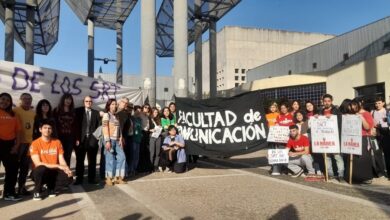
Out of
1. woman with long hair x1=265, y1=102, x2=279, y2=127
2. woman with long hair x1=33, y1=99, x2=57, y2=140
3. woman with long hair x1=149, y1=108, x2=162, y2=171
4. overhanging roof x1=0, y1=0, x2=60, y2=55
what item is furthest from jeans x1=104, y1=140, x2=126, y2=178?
overhanging roof x1=0, y1=0, x2=60, y2=55

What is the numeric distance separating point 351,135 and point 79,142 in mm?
5593

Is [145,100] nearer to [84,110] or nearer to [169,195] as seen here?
[84,110]

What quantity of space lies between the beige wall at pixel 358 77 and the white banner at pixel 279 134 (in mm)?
15153

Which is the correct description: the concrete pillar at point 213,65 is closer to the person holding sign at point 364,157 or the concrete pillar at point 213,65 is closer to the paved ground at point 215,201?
the paved ground at point 215,201

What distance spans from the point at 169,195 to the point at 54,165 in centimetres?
205

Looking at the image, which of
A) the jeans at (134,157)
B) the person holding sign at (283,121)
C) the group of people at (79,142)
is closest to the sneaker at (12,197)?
the group of people at (79,142)

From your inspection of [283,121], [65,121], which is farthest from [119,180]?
[283,121]

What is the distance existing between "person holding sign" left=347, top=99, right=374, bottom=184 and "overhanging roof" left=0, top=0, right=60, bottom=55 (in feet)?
76.4

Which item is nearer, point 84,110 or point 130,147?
point 84,110

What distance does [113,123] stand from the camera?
30.0ft

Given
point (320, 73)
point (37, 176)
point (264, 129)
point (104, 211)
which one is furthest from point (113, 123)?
point (320, 73)

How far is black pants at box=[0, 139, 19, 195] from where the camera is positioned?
7332mm

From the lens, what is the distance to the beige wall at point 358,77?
25.8 metres

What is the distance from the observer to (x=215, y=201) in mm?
7191
